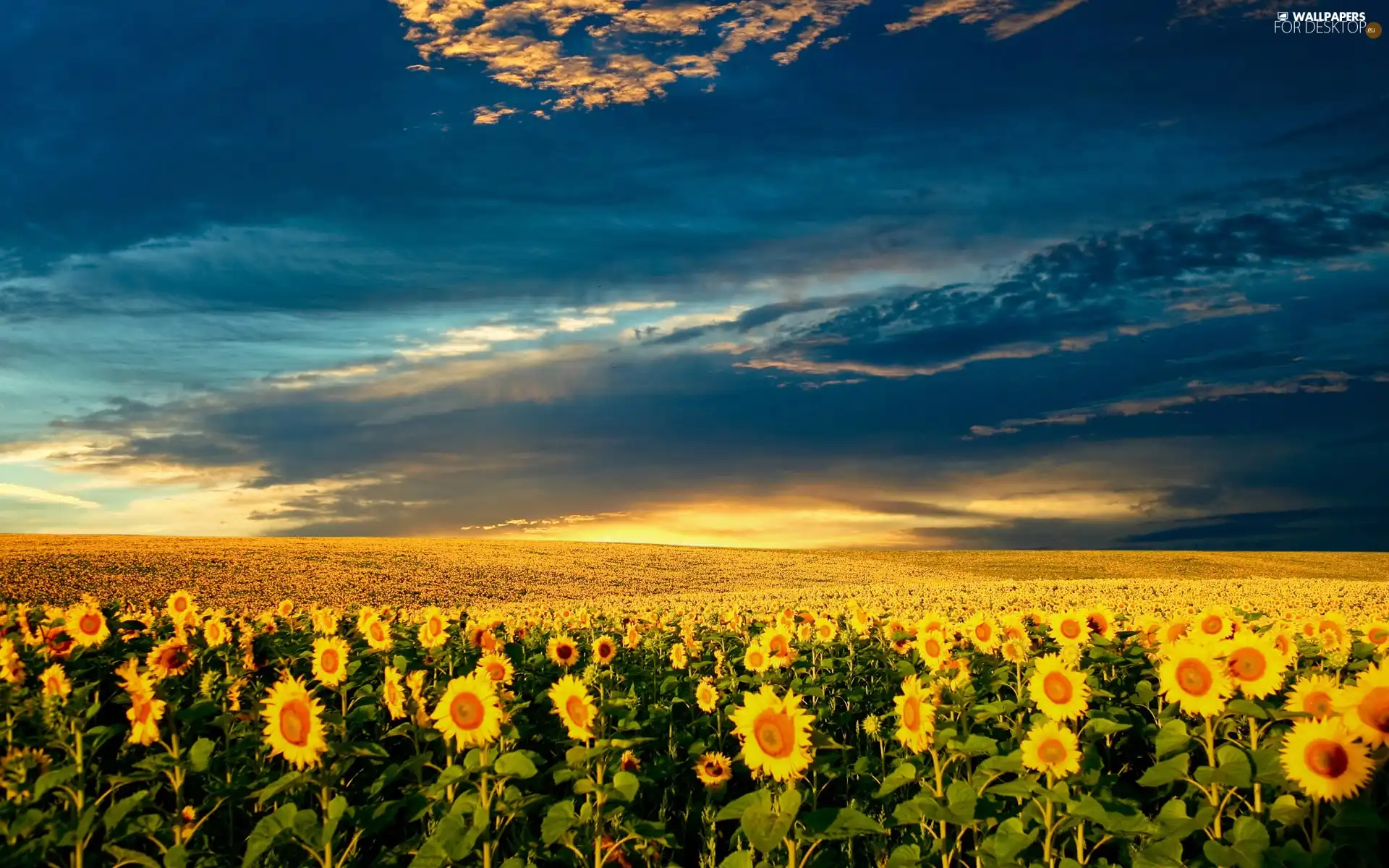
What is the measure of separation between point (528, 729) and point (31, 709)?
3599 mm

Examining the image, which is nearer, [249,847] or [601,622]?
[249,847]

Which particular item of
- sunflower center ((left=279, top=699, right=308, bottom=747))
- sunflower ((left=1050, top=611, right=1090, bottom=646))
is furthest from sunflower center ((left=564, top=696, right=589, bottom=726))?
sunflower ((left=1050, top=611, right=1090, bottom=646))

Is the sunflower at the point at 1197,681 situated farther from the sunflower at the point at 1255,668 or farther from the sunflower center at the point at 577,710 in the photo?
the sunflower center at the point at 577,710

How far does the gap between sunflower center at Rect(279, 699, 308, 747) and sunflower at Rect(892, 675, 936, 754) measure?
13.0ft

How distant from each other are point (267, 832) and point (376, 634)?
374cm

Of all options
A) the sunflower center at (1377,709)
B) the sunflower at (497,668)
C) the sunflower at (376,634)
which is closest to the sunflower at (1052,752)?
the sunflower center at (1377,709)

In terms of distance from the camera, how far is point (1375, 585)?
39.0 m

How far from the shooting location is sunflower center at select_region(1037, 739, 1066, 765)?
6.21 m

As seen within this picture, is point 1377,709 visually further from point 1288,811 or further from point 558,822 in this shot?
point 558,822

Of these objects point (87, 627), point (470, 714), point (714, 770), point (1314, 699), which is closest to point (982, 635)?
point (1314, 699)

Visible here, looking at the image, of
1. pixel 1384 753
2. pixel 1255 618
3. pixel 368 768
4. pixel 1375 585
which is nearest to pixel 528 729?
pixel 368 768

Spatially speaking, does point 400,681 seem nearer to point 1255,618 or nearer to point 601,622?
point 601,622

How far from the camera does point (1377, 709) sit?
5.54 meters

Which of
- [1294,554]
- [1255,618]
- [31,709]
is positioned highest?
[31,709]
